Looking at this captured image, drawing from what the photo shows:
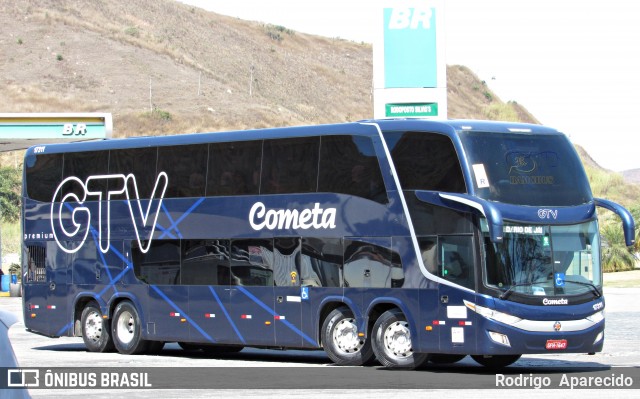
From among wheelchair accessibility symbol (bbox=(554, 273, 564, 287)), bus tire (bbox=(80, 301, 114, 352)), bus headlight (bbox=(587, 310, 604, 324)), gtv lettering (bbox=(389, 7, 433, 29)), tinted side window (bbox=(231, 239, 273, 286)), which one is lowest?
bus tire (bbox=(80, 301, 114, 352))

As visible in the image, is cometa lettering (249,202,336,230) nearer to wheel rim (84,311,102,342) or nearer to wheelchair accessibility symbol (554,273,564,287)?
wheelchair accessibility symbol (554,273,564,287)

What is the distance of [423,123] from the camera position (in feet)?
62.1

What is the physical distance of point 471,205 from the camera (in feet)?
58.3

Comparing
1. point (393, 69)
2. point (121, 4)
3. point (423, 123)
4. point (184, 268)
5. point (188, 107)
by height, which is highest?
point (121, 4)

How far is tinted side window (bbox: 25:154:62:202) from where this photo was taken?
975 inches

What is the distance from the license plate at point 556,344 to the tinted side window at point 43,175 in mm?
11112

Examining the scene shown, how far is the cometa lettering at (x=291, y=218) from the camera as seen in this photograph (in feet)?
65.8

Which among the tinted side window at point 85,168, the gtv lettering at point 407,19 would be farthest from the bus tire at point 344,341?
the gtv lettering at point 407,19

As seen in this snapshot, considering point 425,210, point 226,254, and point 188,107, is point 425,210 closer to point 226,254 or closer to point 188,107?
point 226,254

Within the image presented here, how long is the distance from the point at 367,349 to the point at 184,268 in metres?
4.39

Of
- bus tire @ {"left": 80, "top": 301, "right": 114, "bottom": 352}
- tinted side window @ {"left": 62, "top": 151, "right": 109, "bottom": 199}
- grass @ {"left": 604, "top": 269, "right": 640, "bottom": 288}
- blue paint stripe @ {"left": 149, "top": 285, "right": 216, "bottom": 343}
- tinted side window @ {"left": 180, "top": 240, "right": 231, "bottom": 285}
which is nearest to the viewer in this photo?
tinted side window @ {"left": 180, "top": 240, "right": 231, "bottom": 285}

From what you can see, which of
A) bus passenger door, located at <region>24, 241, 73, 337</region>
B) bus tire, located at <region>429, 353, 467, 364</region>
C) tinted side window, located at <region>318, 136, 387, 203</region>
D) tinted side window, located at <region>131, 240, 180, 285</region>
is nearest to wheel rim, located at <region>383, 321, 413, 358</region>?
bus tire, located at <region>429, 353, 467, 364</region>

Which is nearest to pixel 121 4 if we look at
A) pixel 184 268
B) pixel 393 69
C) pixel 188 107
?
pixel 188 107

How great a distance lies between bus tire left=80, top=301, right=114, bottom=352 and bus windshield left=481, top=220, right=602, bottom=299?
885 centimetres
